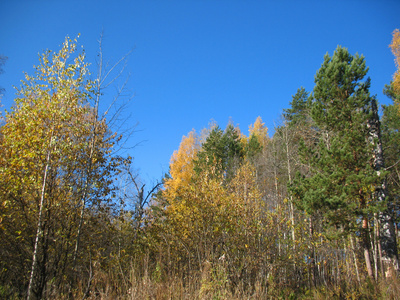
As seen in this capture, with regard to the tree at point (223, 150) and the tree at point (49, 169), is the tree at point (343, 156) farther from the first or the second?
the tree at point (223, 150)

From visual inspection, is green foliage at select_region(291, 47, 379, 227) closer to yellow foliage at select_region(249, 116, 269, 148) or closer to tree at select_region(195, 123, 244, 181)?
tree at select_region(195, 123, 244, 181)

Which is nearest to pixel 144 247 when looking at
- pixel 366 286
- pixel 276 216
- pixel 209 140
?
pixel 276 216

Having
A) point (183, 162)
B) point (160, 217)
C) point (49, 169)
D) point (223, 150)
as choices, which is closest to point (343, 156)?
point (160, 217)

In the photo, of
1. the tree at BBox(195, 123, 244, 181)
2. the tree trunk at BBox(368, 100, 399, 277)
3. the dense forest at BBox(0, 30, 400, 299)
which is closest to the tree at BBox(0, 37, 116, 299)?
the dense forest at BBox(0, 30, 400, 299)

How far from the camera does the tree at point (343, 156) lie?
24.8 ft

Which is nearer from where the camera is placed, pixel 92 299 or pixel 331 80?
pixel 92 299

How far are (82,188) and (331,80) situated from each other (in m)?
8.66

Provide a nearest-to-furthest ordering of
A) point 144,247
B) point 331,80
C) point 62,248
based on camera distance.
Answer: point 62,248 < point 144,247 < point 331,80

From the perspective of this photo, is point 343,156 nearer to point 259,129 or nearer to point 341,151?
point 341,151

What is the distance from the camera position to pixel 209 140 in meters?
19.5

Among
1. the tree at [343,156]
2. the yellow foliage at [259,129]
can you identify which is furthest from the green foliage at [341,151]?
the yellow foliage at [259,129]

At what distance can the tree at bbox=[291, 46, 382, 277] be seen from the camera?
757cm

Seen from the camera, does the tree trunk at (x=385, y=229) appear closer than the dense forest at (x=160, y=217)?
No

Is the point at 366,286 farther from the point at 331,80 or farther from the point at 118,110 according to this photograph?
the point at 118,110
